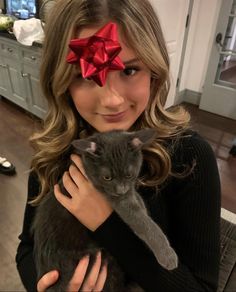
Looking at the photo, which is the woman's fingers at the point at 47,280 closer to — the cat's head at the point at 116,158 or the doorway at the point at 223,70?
the cat's head at the point at 116,158

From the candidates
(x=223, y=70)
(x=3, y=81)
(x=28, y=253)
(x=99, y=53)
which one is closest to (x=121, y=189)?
(x=99, y=53)

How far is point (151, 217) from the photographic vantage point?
0.88 meters

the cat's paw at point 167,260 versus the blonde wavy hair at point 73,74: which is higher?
the blonde wavy hair at point 73,74

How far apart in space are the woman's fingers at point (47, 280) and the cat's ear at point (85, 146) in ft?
1.21

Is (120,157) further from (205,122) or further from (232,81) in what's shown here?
(232,81)

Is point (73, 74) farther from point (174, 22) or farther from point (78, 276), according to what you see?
point (174, 22)

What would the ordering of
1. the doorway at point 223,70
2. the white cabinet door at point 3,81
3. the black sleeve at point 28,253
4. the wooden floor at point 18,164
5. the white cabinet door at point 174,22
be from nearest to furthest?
the black sleeve at point 28,253 → the wooden floor at point 18,164 → the white cabinet door at point 174,22 → the doorway at point 223,70 → the white cabinet door at point 3,81

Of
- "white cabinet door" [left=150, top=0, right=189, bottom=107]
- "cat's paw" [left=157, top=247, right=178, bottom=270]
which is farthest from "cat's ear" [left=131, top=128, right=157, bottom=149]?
"white cabinet door" [left=150, top=0, right=189, bottom=107]

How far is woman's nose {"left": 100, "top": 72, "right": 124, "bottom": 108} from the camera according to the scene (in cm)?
81

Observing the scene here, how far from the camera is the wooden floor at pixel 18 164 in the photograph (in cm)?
189

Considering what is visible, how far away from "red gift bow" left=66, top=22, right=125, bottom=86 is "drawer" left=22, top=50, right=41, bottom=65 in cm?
232

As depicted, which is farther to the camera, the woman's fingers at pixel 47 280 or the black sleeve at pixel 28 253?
the black sleeve at pixel 28 253

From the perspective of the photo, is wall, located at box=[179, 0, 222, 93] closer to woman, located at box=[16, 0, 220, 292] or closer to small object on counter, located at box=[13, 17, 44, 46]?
small object on counter, located at box=[13, 17, 44, 46]

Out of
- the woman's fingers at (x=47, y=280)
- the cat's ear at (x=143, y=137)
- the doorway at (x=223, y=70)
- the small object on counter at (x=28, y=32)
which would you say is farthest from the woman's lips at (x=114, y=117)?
the doorway at (x=223, y=70)
